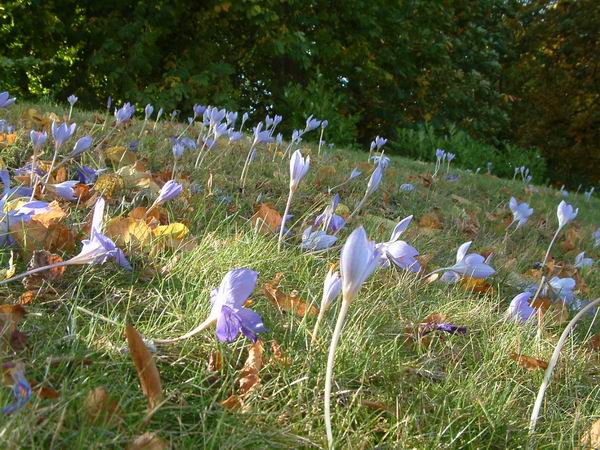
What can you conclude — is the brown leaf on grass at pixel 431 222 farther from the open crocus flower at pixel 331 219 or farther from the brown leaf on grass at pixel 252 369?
the brown leaf on grass at pixel 252 369

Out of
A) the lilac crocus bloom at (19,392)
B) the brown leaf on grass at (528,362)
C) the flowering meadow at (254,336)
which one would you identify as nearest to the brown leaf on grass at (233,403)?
the flowering meadow at (254,336)

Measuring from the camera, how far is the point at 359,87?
1218 centimetres

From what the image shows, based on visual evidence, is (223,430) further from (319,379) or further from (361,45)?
(361,45)

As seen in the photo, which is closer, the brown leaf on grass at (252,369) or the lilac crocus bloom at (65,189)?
the brown leaf on grass at (252,369)

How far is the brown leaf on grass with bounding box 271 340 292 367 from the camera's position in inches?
48.2

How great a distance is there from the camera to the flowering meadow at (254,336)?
99 cm

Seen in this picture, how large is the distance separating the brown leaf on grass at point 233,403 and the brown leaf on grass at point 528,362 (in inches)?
27.8

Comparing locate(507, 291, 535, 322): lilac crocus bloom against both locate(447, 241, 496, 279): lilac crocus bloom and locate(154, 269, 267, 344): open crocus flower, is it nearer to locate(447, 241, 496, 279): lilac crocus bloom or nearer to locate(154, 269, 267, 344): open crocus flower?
locate(447, 241, 496, 279): lilac crocus bloom

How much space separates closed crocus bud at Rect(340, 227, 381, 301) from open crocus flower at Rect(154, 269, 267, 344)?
0.23m

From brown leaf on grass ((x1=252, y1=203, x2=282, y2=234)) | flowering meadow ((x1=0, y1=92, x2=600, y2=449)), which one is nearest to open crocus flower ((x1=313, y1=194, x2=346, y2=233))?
flowering meadow ((x1=0, y1=92, x2=600, y2=449))

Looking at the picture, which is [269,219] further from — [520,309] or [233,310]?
[233,310]

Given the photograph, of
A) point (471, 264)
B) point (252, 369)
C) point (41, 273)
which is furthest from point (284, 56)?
point (252, 369)

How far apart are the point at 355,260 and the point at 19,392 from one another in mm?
506

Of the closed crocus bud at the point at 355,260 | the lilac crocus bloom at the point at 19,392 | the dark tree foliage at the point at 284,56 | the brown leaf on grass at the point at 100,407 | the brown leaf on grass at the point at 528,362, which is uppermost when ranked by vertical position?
the closed crocus bud at the point at 355,260
